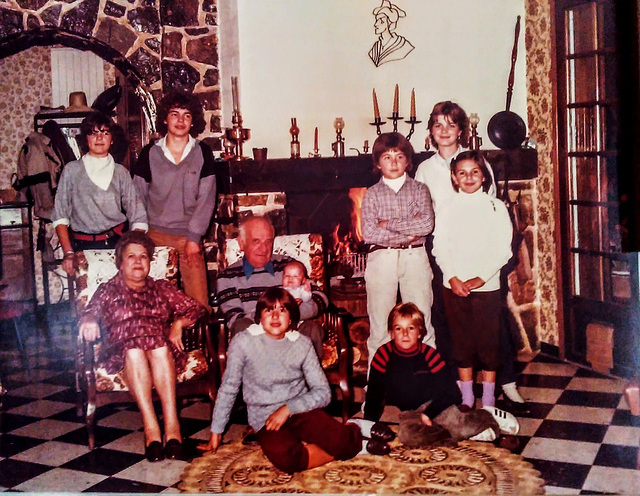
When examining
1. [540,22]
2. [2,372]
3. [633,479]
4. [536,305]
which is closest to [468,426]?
[633,479]

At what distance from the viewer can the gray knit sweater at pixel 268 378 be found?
3.53 meters

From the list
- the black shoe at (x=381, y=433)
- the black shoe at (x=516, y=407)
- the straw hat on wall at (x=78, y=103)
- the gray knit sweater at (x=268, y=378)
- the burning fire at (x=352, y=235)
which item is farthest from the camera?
the burning fire at (x=352, y=235)

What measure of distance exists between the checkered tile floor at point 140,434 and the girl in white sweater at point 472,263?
350mm

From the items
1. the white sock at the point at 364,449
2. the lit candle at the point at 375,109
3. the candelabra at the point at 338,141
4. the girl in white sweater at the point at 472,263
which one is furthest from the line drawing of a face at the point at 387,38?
the white sock at the point at 364,449

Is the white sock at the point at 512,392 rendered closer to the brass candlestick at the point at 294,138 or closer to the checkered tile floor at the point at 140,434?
the checkered tile floor at the point at 140,434

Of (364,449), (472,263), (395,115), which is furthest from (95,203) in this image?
(472,263)

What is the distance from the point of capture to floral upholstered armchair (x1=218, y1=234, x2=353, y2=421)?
12.5ft

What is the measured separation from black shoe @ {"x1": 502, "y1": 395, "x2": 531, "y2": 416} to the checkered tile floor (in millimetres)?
43

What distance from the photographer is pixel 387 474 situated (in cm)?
343

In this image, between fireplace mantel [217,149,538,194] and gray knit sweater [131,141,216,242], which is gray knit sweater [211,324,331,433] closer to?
gray knit sweater [131,141,216,242]

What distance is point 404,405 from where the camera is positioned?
12.4 ft

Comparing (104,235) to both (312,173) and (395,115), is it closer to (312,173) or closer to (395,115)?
(312,173)

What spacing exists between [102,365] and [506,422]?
1871mm

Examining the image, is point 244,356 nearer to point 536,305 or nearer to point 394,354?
point 394,354
